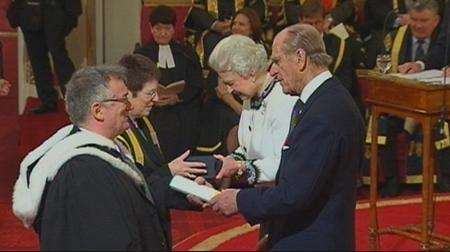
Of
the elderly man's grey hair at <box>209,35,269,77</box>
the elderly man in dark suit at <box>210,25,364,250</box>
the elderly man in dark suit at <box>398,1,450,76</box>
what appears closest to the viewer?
the elderly man in dark suit at <box>210,25,364,250</box>

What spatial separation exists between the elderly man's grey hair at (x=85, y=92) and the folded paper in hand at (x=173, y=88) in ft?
12.9

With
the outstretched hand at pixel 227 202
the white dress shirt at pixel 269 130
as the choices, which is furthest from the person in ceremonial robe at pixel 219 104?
the outstretched hand at pixel 227 202

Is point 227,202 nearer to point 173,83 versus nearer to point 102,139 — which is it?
point 102,139

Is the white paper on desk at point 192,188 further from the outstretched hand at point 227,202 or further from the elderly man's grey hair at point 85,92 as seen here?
the elderly man's grey hair at point 85,92

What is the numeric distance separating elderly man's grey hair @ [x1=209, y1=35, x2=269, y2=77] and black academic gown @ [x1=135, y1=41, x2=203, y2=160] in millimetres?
3054

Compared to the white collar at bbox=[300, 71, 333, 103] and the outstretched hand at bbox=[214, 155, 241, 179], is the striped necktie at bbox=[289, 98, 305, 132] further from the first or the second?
the outstretched hand at bbox=[214, 155, 241, 179]

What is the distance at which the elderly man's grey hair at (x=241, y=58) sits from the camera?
16.0ft

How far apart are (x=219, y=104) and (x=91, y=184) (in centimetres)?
438

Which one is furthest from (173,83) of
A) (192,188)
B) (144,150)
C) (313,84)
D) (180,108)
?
(313,84)

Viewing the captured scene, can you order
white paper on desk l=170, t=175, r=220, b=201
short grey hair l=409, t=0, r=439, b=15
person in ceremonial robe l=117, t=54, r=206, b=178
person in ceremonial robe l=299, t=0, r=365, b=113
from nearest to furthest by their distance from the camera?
white paper on desk l=170, t=175, r=220, b=201, person in ceremonial robe l=117, t=54, r=206, b=178, short grey hair l=409, t=0, r=439, b=15, person in ceremonial robe l=299, t=0, r=365, b=113

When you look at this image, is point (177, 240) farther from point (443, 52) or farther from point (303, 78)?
point (303, 78)

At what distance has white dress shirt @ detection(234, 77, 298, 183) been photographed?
4.75 m

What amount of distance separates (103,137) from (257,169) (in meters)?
0.97

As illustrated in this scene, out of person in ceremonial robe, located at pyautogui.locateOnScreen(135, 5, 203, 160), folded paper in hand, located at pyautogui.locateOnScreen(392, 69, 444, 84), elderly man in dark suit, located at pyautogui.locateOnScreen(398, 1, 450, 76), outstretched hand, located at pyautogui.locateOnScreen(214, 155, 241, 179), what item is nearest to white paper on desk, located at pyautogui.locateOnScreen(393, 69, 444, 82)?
folded paper in hand, located at pyautogui.locateOnScreen(392, 69, 444, 84)
